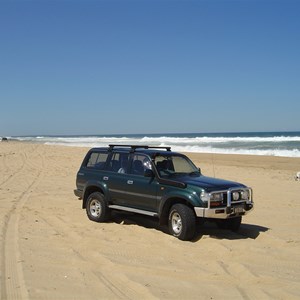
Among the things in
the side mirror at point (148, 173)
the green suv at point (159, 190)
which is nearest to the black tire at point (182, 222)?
the green suv at point (159, 190)

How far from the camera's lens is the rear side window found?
9953mm

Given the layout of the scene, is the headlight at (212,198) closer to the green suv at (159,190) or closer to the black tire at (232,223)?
the green suv at (159,190)

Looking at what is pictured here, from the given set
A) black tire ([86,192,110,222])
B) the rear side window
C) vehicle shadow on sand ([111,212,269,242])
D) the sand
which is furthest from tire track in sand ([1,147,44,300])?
vehicle shadow on sand ([111,212,269,242])

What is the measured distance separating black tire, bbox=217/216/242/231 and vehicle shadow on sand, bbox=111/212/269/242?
89 mm

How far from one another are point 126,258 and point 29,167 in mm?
17510

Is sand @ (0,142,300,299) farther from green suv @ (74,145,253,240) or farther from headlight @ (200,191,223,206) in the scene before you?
headlight @ (200,191,223,206)

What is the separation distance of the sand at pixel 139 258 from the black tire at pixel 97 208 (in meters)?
0.22

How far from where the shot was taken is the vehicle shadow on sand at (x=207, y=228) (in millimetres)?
8259

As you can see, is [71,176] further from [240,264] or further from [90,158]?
[240,264]

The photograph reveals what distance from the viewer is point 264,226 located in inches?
362

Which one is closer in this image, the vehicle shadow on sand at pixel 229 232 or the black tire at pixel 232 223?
the vehicle shadow on sand at pixel 229 232

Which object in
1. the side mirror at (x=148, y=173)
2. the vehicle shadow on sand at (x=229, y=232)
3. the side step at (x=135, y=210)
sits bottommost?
the vehicle shadow on sand at (x=229, y=232)

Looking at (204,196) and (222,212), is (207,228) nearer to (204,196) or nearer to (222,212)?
(222,212)

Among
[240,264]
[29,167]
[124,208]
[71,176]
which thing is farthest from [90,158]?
[29,167]
